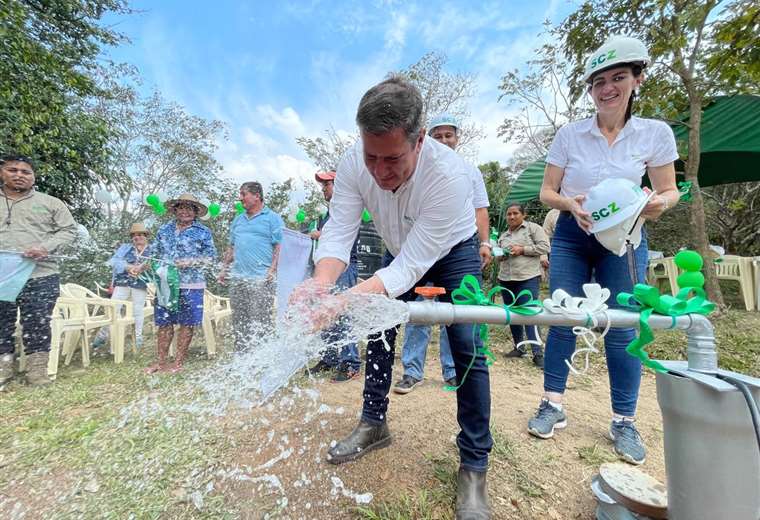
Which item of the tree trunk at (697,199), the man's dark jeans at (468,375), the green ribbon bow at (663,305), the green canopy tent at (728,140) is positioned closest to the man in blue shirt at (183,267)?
the man's dark jeans at (468,375)

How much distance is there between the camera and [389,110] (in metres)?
1.30

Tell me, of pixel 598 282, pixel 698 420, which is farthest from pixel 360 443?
pixel 598 282

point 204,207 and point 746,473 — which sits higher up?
point 204,207

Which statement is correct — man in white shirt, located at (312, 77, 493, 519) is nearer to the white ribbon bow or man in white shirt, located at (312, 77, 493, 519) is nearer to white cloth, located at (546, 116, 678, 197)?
the white ribbon bow

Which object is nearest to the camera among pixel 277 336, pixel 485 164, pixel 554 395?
pixel 277 336

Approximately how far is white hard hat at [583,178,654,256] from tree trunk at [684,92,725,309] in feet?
12.2

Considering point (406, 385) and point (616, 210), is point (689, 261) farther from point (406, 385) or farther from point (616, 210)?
point (406, 385)

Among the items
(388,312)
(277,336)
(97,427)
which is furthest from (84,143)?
(388,312)

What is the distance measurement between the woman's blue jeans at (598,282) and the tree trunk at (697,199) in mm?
3517

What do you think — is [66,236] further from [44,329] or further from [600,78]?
[600,78]

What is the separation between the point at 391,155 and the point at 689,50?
5593 millimetres

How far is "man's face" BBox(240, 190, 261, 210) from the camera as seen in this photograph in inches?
166

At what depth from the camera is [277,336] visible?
1.67 meters

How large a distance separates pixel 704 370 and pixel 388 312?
0.95 meters
